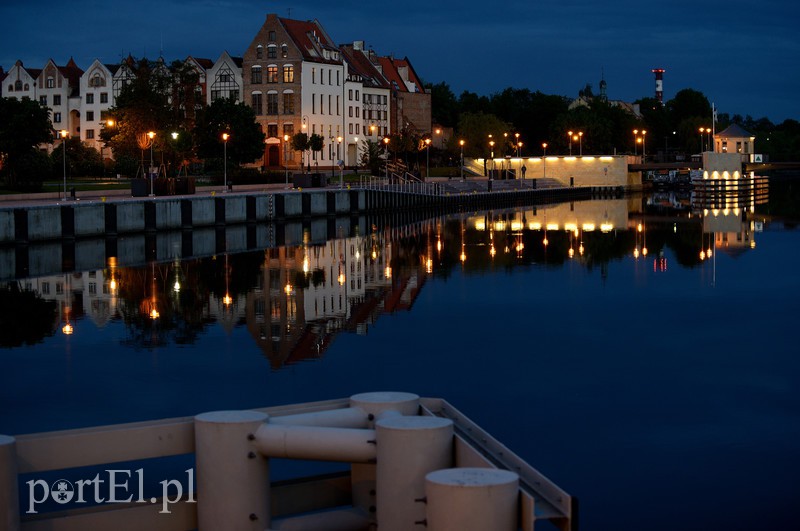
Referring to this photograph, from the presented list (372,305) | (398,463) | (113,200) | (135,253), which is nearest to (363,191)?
(113,200)

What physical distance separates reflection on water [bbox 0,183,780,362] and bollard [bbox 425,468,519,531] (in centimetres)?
1303

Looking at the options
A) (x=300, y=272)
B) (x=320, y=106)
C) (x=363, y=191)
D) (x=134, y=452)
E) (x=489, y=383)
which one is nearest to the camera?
(x=134, y=452)

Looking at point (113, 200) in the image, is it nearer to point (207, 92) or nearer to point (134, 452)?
point (134, 452)

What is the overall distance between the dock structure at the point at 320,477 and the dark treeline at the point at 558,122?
332 ft

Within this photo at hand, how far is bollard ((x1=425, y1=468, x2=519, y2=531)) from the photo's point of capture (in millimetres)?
7742

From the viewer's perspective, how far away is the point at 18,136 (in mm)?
57344

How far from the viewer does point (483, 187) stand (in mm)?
89188

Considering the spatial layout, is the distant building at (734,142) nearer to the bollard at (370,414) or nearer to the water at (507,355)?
the water at (507,355)

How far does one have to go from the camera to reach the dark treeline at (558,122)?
11162 cm

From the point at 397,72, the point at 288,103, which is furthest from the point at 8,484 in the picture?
the point at 397,72

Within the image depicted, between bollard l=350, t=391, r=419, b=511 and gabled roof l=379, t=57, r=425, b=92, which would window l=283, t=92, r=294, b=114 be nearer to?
gabled roof l=379, t=57, r=425, b=92

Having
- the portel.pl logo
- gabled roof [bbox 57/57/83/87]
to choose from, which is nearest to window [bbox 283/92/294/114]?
gabled roof [bbox 57/57/83/87]

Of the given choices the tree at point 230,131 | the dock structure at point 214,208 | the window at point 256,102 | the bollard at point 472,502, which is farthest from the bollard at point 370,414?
the window at point 256,102

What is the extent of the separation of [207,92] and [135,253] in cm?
5717
